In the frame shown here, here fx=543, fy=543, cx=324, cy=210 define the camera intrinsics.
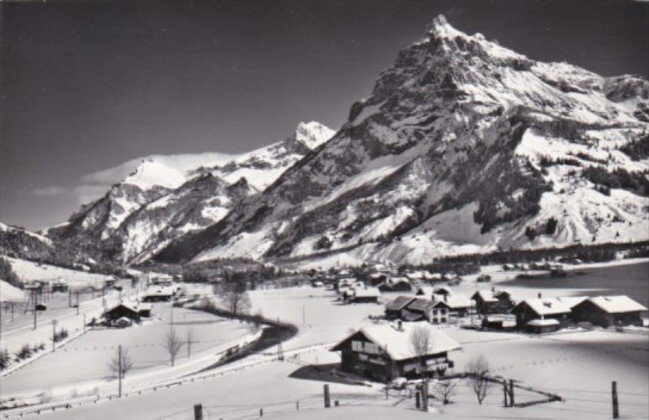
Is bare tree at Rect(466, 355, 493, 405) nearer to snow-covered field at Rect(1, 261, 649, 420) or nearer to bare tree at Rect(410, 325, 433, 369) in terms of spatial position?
snow-covered field at Rect(1, 261, 649, 420)

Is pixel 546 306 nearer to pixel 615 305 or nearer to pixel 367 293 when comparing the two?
pixel 615 305

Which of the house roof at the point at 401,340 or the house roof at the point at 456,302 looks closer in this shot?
the house roof at the point at 401,340

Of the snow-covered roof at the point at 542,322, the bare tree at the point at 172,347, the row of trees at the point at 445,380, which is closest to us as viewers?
the row of trees at the point at 445,380

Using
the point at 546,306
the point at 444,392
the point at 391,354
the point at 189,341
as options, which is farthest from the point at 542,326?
the point at 189,341

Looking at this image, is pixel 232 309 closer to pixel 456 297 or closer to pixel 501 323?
pixel 456 297

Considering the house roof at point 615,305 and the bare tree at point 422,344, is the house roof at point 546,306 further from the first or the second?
the bare tree at point 422,344

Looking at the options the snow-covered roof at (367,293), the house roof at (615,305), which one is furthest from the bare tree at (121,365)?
the snow-covered roof at (367,293)

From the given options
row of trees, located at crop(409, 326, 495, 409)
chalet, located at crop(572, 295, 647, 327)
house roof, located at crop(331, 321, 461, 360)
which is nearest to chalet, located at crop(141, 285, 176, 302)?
house roof, located at crop(331, 321, 461, 360)
